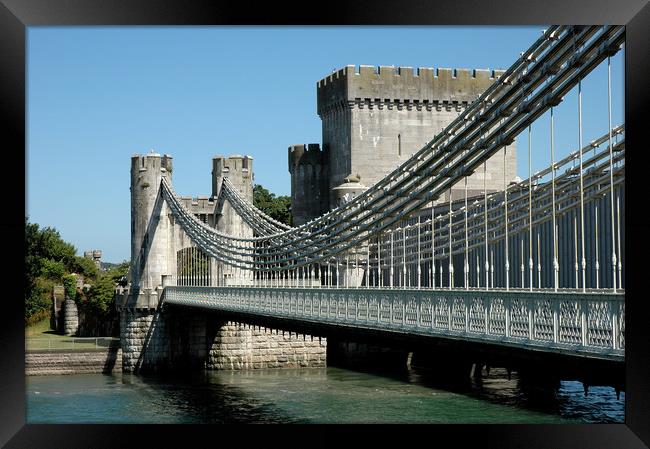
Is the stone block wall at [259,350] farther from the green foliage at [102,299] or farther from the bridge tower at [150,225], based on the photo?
the green foliage at [102,299]

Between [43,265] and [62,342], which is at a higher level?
[43,265]

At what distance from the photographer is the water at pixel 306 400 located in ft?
96.1

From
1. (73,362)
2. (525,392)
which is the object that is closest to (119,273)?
(73,362)

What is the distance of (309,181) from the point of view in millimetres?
53281

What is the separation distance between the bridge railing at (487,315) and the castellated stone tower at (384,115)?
26047 mm

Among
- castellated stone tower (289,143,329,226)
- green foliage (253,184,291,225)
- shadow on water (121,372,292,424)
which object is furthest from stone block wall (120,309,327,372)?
green foliage (253,184,291,225)

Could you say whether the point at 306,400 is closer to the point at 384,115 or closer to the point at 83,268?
the point at 384,115

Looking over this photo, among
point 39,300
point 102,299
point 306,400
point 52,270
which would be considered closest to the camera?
point 306,400

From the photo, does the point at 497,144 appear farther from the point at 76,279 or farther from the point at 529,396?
the point at 76,279

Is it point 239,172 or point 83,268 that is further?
point 83,268

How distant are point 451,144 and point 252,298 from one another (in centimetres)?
1214

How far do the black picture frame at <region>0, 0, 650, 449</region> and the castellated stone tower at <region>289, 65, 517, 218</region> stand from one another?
122 feet

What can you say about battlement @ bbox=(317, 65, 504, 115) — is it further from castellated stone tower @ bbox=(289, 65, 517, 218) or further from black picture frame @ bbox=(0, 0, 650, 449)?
black picture frame @ bbox=(0, 0, 650, 449)

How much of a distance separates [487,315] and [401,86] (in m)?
37.6
